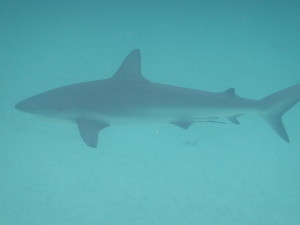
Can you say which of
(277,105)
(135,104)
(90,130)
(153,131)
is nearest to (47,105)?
Result: (90,130)

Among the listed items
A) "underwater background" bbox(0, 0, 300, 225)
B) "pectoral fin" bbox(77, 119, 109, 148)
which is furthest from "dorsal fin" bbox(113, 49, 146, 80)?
"underwater background" bbox(0, 0, 300, 225)

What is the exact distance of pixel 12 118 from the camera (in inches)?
305

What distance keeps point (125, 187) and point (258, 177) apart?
3159mm

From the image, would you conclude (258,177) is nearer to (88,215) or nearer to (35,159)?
(88,215)

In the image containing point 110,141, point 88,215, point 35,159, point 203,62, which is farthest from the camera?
point 203,62

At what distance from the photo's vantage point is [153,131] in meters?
7.76

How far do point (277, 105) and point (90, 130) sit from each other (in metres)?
3.33

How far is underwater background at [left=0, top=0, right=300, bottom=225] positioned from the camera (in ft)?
18.9

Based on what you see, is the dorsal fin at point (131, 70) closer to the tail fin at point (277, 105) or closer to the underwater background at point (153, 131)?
the underwater background at point (153, 131)

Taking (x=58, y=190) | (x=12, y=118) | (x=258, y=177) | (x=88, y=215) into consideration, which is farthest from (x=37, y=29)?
(x=258, y=177)

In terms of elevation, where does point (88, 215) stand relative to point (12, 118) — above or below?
below

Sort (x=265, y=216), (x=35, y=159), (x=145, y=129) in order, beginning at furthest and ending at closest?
(x=145, y=129), (x=35, y=159), (x=265, y=216)

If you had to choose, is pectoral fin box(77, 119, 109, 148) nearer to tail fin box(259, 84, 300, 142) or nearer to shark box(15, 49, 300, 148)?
shark box(15, 49, 300, 148)

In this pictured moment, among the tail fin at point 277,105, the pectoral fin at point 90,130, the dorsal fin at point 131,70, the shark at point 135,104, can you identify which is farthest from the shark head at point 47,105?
the tail fin at point 277,105
